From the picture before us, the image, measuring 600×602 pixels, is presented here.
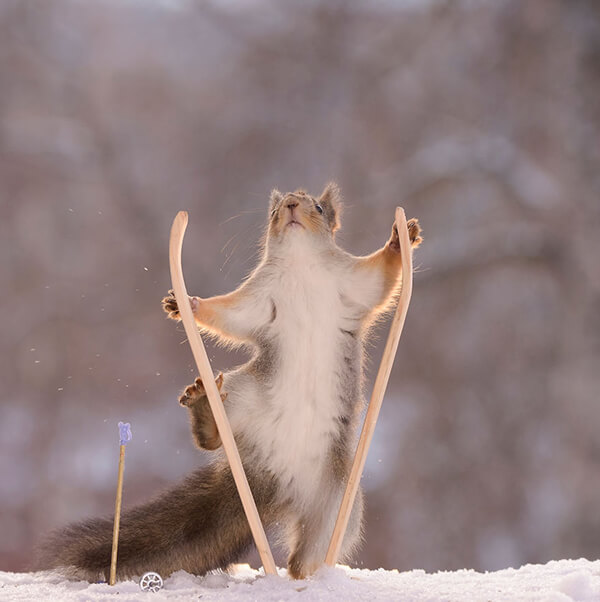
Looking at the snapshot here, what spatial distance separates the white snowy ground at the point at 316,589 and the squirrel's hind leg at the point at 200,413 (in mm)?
184

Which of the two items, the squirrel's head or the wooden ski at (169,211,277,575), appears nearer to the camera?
the wooden ski at (169,211,277,575)

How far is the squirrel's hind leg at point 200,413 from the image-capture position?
36.4 inches

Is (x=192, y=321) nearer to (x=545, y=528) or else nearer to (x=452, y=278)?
(x=452, y=278)

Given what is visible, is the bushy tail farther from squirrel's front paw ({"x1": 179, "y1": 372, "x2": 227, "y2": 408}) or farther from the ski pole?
squirrel's front paw ({"x1": 179, "y1": 372, "x2": 227, "y2": 408})

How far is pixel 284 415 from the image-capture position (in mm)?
980

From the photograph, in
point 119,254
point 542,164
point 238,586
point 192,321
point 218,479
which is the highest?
point 542,164

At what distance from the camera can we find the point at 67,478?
1989 mm

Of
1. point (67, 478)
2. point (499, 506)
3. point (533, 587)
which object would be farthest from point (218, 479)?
point (499, 506)

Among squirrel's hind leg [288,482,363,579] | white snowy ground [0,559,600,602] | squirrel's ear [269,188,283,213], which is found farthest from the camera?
squirrel's ear [269,188,283,213]

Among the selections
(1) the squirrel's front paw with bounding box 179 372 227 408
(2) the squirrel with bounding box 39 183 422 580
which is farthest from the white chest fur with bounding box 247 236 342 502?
(1) the squirrel's front paw with bounding box 179 372 227 408

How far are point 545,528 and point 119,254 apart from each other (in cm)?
149

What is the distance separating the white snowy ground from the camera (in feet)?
2.79

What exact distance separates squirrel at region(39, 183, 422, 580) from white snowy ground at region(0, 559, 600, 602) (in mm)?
39

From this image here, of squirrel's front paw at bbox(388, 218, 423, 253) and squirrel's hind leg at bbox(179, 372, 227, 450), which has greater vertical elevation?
squirrel's front paw at bbox(388, 218, 423, 253)
